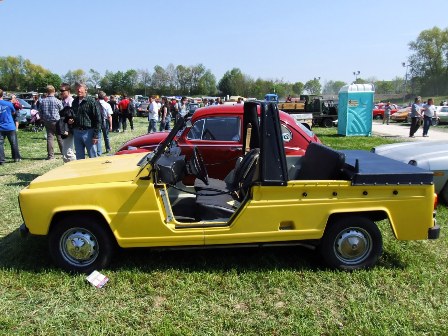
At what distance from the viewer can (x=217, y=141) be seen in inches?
238

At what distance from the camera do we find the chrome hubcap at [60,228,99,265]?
3.72 m

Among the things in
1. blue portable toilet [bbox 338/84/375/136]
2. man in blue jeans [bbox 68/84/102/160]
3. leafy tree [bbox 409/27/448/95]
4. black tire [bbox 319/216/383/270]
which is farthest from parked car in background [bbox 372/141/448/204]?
leafy tree [bbox 409/27/448/95]

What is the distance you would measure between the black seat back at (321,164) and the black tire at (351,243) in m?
0.48

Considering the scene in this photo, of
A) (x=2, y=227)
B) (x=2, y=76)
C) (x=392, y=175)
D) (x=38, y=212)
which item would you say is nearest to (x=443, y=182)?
(x=392, y=175)

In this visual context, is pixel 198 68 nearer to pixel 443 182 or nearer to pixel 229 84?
pixel 229 84

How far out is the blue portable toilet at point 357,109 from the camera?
18.5 m

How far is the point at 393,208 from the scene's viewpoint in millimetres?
3703

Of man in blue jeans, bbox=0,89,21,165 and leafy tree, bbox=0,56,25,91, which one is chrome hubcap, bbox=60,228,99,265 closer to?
man in blue jeans, bbox=0,89,21,165

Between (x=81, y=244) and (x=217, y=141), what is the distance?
2.87m

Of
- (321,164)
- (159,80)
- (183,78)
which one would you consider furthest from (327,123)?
(183,78)

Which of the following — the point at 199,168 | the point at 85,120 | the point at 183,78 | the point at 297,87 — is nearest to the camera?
the point at 199,168

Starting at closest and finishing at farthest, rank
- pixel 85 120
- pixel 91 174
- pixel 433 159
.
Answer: pixel 91 174, pixel 433 159, pixel 85 120

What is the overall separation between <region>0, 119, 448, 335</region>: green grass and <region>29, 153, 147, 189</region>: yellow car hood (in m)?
0.86

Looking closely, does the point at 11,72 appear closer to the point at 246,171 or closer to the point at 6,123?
the point at 6,123
